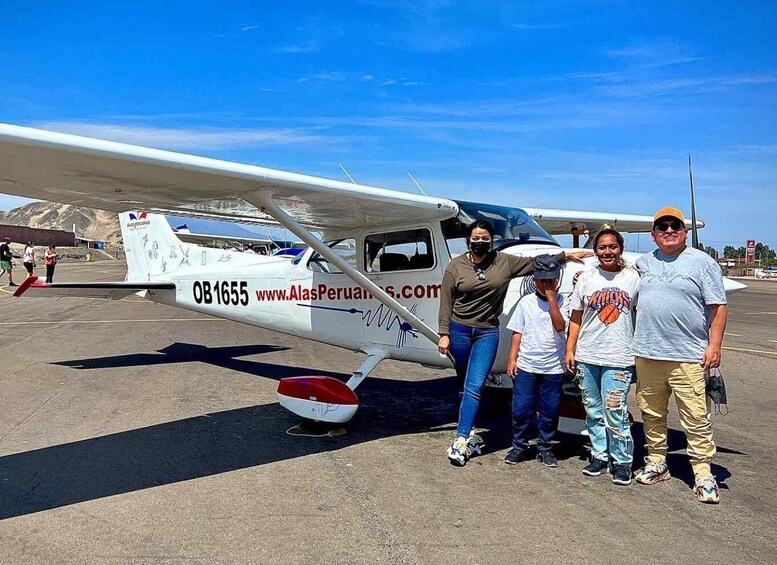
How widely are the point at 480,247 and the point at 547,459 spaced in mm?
1642

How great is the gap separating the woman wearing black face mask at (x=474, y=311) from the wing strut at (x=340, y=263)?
0.70 m

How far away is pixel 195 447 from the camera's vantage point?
15.6ft

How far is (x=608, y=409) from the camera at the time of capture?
4047 millimetres

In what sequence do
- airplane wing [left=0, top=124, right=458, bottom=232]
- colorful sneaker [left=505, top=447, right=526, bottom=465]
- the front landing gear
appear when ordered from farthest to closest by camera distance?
the front landing gear
colorful sneaker [left=505, top=447, right=526, bottom=465]
airplane wing [left=0, top=124, right=458, bottom=232]

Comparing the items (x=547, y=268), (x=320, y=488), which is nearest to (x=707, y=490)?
(x=547, y=268)

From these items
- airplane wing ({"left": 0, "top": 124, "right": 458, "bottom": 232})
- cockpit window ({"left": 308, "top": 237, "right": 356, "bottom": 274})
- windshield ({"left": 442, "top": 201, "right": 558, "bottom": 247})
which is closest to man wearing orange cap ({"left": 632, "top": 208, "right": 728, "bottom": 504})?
windshield ({"left": 442, "top": 201, "right": 558, "bottom": 247})

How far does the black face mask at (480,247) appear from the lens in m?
4.52

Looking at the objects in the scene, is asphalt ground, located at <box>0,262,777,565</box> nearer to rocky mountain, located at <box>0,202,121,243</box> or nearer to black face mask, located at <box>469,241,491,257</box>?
black face mask, located at <box>469,241,491,257</box>

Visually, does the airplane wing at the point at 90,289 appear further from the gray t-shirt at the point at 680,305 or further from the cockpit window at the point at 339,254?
the gray t-shirt at the point at 680,305

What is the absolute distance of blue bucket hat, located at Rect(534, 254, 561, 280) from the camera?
13.8ft

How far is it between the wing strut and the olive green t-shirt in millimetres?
722

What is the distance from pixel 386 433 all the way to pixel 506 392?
5.66ft

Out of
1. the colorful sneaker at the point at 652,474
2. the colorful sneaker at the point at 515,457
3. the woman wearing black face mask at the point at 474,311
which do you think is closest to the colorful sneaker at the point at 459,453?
the woman wearing black face mask at the point at 474,311

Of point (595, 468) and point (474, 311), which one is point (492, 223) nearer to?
point (474, 311)
